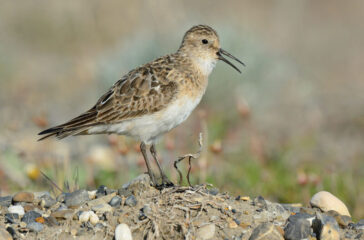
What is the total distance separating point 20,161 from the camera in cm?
793

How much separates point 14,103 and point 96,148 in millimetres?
3208

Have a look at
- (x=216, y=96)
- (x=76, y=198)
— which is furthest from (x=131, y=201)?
(x=216, y=96)

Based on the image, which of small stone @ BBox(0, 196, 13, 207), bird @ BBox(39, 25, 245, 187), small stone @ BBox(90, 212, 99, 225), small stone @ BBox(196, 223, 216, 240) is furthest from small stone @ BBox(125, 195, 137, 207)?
small stone @ BBox(0, 196, 13, 207)

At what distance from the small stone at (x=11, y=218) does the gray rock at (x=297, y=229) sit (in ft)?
6.83

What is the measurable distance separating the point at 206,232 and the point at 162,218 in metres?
0.36

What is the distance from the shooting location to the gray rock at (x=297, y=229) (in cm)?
449

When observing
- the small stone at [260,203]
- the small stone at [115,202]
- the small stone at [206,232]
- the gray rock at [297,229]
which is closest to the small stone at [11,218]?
the small stone at [115,202]

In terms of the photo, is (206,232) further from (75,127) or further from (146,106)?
(75,127)

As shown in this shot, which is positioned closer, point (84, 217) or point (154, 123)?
point (84, 217)

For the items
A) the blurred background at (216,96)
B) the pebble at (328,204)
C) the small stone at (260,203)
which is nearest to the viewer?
the small stone at (260,203)

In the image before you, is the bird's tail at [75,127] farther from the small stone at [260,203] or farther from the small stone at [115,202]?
the small stone at [260,203]

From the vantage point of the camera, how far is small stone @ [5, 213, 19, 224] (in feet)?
15.2

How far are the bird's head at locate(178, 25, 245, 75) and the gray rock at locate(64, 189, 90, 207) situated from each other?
2108 millimetres

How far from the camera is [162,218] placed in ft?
15.1
